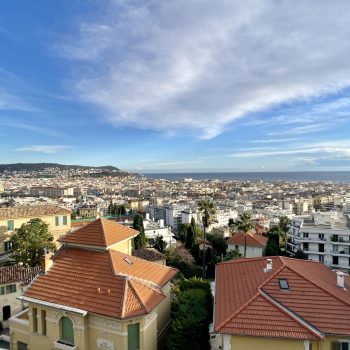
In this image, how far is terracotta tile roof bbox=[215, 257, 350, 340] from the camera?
13.8 metres

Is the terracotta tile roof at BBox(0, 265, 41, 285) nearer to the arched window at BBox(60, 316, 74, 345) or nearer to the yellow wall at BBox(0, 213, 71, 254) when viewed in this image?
the arched window at BBox(60, 316, 74, 345)

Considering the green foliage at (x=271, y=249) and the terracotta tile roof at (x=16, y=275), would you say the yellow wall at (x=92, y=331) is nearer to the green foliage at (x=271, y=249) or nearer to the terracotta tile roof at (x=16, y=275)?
the terracotta tile roof at (x=16, y=275)

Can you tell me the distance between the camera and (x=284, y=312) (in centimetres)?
1441

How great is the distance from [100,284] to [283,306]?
9325 millimetres

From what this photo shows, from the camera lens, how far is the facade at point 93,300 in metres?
16.6

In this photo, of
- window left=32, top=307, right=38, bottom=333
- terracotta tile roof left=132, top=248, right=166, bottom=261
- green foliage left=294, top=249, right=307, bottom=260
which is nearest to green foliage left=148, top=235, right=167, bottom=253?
green foliage left=294, top=249, right=307, bottom=260

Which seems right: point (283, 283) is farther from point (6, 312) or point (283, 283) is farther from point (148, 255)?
point (6, 312)

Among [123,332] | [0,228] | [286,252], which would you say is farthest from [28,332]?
[286,252]

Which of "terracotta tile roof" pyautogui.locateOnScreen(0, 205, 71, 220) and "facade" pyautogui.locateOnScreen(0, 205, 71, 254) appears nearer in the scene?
"facade" pyautogui.locateOnScreen(0, 205, 71, 254)

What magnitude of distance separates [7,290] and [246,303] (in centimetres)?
2176

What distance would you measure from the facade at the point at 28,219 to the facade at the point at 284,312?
114ft

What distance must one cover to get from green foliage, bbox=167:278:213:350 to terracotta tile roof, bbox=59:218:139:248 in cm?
550

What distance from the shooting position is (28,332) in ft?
62.8

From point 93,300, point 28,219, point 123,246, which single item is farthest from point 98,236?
point 28,219
